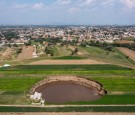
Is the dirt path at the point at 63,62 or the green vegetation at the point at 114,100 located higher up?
the green vegetation at the point at 114,100

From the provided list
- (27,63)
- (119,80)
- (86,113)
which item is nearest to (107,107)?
(86,113)

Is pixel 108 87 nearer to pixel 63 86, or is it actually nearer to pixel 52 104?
pixel 63 86

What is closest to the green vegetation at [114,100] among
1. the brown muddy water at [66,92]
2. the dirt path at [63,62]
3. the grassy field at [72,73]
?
the grassy field at [72,73]

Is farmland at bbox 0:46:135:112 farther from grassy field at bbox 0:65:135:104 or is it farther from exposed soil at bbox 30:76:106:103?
exposed soil at bbox 30:76:106:103

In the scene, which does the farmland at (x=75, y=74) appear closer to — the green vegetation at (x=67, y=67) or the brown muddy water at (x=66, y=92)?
the green vegetation at (x=67, y=67)

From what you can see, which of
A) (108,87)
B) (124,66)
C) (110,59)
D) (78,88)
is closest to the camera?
(108,87)

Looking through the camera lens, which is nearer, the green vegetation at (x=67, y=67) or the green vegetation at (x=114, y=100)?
the green vegetation at (x=114, y=100)

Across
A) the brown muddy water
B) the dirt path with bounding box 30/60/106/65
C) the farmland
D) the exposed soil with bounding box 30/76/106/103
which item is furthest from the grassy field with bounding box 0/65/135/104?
the dirt path with bounding box 30/60/106/65

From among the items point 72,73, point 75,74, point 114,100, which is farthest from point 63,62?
point 114,100

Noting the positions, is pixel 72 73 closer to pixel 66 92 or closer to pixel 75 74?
pixel 75 74
